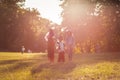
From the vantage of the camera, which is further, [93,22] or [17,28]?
[17,28]

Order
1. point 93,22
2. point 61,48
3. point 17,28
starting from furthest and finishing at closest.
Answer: point 17,28
point 93,22
point 61,48

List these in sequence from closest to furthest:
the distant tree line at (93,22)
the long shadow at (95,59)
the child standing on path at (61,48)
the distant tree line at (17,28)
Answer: the child standing on path at (61,48)
the long shadow at (95,59)
the distant tree line at (93,22)
the distant tree line at (17,28)

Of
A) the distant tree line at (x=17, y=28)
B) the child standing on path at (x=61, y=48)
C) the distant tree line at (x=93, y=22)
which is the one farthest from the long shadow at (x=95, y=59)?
the distant tree line at (x=17, y=28)

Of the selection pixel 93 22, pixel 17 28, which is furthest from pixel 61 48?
pixel 17 28

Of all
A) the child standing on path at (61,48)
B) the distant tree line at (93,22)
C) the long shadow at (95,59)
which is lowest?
the long shadow at (95,59)

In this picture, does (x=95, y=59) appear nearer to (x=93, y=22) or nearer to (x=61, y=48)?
(x=61, y=48)

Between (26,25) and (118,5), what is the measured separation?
45.3 m

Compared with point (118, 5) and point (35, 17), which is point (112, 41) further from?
point (35, 17)

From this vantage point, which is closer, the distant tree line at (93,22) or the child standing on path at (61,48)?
the child standing on path at (61,48)

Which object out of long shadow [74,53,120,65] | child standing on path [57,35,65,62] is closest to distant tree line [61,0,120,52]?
long shadow [74,53,120,65]

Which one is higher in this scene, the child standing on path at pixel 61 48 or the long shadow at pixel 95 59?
the child standing on path at pixel 61 48

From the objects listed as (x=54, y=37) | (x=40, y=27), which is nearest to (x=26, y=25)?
(x=40, y=27)

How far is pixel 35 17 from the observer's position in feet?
424

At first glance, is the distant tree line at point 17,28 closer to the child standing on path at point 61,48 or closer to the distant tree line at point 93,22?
the distant tree line at point 93,22
